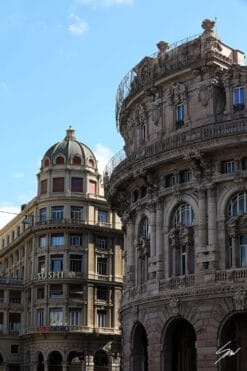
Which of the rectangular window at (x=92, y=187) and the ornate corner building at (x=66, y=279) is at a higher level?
the rectangular window at (x=92, y=187)

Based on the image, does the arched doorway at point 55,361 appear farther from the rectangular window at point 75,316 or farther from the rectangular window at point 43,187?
the rectangular window at point 43,187

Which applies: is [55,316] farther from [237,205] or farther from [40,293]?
[237,205]

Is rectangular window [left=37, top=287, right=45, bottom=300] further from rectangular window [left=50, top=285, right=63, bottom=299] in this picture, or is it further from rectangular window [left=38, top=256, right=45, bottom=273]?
rectangular window [left=38, top=256, right=45, bottom=273]

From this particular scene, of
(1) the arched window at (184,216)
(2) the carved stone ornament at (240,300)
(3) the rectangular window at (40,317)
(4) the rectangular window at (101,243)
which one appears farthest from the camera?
(4) the rectangular window at (101,243)

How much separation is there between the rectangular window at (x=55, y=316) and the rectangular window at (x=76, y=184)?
13657 mm

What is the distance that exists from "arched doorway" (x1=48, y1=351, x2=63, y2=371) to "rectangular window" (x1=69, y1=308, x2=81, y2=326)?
3696mm

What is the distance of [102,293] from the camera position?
8438cm

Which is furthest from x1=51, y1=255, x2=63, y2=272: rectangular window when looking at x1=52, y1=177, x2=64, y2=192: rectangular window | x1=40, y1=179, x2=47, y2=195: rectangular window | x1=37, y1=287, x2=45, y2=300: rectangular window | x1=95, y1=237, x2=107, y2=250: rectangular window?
x1=40, y1=179, x2=47, y2=195: rectangular window

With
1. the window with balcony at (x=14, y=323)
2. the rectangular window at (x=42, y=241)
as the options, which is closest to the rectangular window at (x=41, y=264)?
the rectangular window at (x=42, y=241)

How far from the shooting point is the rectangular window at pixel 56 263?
83519 mm

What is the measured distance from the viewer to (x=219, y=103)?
49531 millimetres

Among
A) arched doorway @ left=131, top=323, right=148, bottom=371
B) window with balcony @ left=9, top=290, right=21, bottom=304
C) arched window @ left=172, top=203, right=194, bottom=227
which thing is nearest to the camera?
arched window @ left=172, top=203, right=194, bottom=227

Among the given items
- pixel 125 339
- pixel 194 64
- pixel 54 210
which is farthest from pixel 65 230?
pixel 194 64

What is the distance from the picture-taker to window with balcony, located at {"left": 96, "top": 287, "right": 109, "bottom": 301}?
276 ft
